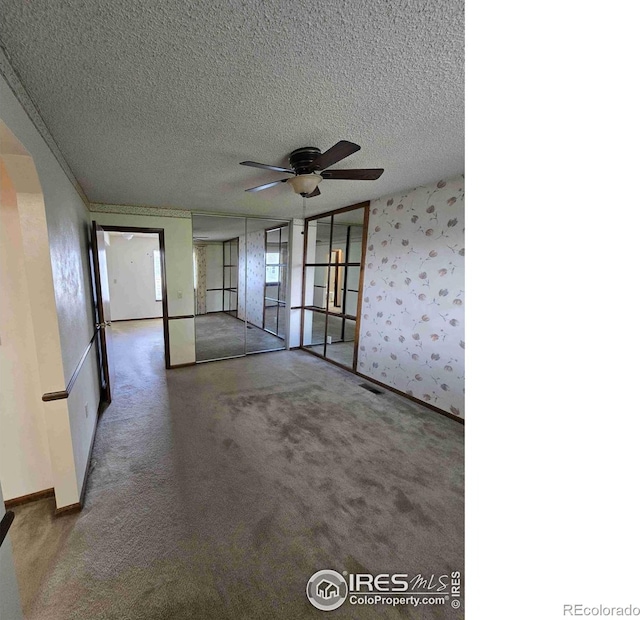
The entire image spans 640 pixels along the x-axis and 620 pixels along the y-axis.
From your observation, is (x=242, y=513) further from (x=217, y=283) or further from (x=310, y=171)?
(x=217, y=283)

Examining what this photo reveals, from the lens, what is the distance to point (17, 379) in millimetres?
1801

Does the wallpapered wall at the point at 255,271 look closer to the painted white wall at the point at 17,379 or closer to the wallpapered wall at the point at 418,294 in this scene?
the wallpapered wall at the point at 418,294

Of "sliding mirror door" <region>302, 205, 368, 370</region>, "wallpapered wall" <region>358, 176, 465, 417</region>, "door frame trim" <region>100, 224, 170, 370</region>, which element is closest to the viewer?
"wallpapered wall" <region>358, 176, 465, 417</region>

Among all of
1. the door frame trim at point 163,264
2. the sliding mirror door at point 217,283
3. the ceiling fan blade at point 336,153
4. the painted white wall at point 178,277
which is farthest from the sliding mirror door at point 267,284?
the ceiling fan blade at point 336,153

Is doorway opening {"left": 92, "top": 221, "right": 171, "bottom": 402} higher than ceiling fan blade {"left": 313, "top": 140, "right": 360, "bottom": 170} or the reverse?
the reverse

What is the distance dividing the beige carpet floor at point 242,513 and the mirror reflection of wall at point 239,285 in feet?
7.64

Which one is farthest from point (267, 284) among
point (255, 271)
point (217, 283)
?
point (217, 283)

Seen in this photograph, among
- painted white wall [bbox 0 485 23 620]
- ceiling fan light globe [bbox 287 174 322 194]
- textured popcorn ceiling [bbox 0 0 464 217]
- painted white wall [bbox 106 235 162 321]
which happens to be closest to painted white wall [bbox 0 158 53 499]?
textured popcorn ceiling [bbox 0 0 464 217]

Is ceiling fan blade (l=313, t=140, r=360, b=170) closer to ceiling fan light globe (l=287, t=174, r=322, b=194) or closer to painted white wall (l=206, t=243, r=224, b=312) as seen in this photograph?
ceiling fan light globe (l=287, t=174, r=322, b=194)

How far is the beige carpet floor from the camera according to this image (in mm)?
1385

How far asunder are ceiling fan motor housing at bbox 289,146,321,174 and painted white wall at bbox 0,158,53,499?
1601 mm

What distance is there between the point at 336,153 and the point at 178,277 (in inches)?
133
